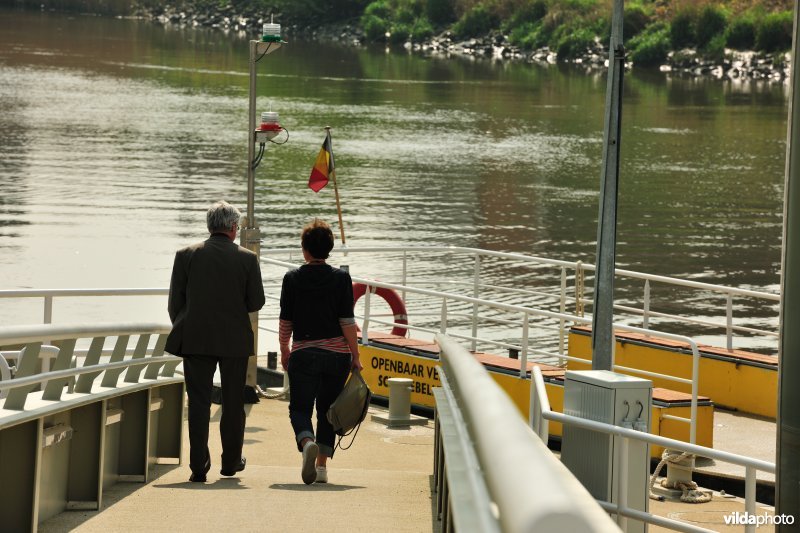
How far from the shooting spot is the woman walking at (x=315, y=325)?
8.04 m

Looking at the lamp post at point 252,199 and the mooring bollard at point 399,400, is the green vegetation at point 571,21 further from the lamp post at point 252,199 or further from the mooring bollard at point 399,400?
the mooring bollard at point 399,400

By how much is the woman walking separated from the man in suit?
0.80 ft

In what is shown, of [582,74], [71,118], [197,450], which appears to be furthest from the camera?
[582,74]

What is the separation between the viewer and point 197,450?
25.8ft

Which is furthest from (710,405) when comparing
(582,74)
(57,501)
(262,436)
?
(582,74)

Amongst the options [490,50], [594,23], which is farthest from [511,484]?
[490,50]

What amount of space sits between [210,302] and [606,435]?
2190mm

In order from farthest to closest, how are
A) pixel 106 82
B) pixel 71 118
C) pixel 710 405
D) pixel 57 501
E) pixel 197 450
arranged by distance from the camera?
pixel 106 82 → pixel 71 118 → pixel 710 405 → pixel 197 450 → pixel 57 501

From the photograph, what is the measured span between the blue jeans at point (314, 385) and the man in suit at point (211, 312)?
32 cm

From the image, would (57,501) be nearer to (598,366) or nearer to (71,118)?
(598,366)

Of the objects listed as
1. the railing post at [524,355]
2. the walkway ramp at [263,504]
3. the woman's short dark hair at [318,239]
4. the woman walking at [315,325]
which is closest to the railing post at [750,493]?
the walkway ramp at [263,504]

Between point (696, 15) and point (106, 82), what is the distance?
1747 inches

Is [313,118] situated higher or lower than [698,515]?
higher

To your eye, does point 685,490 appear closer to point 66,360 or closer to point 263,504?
point 263,504
